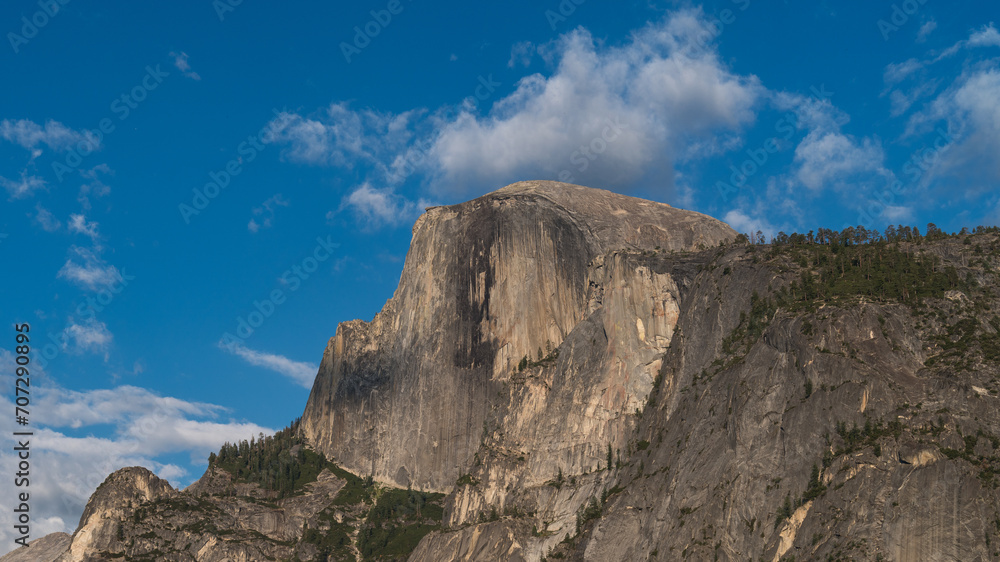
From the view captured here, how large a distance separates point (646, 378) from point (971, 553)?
88000 mm

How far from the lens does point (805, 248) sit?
184 metres

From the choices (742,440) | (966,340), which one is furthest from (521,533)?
(966,340)

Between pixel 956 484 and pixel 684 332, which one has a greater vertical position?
pixel 684 332

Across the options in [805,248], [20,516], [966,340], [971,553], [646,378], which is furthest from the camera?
[646,378]

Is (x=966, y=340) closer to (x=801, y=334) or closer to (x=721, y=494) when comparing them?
(x=801, y=334)

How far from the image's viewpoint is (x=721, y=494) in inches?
5620

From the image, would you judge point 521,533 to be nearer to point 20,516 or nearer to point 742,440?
point 742,440

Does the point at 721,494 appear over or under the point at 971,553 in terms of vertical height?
over

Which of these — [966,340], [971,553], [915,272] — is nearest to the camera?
[971,553]

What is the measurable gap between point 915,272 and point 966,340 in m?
25.0

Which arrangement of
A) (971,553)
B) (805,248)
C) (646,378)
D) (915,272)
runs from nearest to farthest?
(971,553), (915,272), (805,248), (646,378)

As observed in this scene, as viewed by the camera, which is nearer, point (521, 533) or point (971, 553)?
point (971, 553)

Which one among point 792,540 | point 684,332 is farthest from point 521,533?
point 792,540

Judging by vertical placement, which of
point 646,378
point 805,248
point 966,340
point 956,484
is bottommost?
point 956,484
